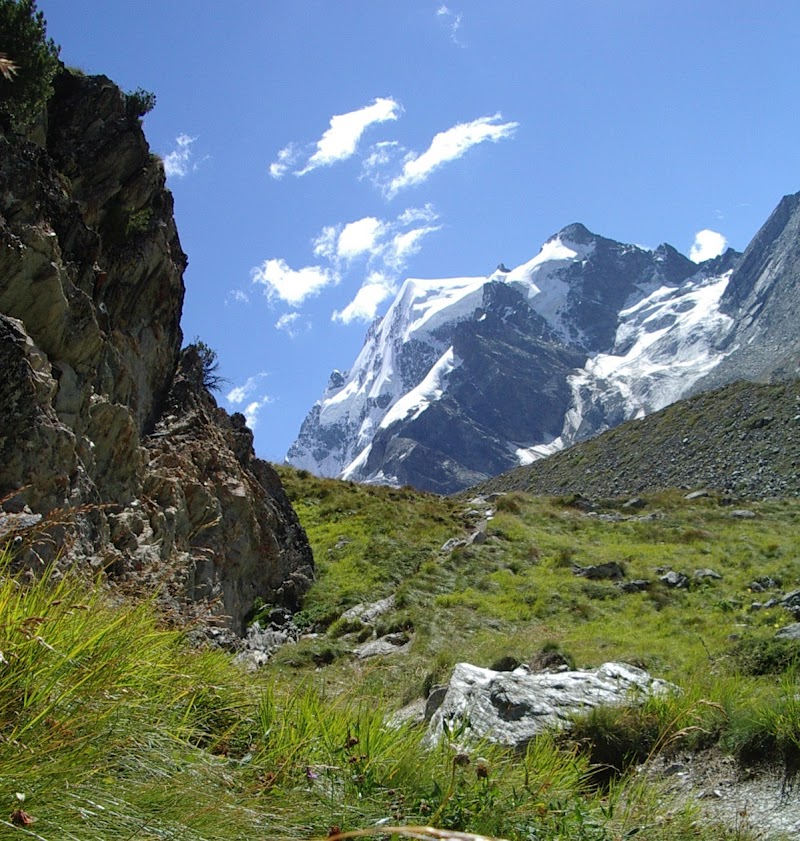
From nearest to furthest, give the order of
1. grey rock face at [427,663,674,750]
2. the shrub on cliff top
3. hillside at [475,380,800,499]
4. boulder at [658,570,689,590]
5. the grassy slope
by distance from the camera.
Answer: the grassy slope, grey rock face at [427,663,674,750], the shrub on cliff top, boulder at [658,570,689,590], hillside at [475,380,800,499]

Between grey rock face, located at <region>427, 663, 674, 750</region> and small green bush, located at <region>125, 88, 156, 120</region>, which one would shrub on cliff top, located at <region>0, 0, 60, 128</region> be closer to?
small green bush, located at <region>125, 88, 156, 120</region>

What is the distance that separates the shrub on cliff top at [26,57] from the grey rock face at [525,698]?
12.1 meters

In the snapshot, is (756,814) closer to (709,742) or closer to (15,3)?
(709,742)

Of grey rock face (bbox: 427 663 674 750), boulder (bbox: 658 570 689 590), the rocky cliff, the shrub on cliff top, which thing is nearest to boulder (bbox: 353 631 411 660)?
the rocky cliff

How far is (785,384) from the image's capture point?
48000mm

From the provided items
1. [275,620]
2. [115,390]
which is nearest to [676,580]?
[275,620]

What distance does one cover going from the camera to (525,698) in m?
6.31

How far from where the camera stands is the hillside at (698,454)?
38938mm

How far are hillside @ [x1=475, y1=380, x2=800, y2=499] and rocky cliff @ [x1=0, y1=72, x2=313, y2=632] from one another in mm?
29225

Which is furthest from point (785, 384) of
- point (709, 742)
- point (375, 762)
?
point (375, 762)

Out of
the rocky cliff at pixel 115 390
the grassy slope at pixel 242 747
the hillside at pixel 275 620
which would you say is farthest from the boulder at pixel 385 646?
the grassy slope at pixel 242 747

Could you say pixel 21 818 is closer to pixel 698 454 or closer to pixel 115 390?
pixel 115 390

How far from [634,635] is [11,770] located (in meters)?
13.4

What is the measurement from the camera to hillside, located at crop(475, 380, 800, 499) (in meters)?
38.9
